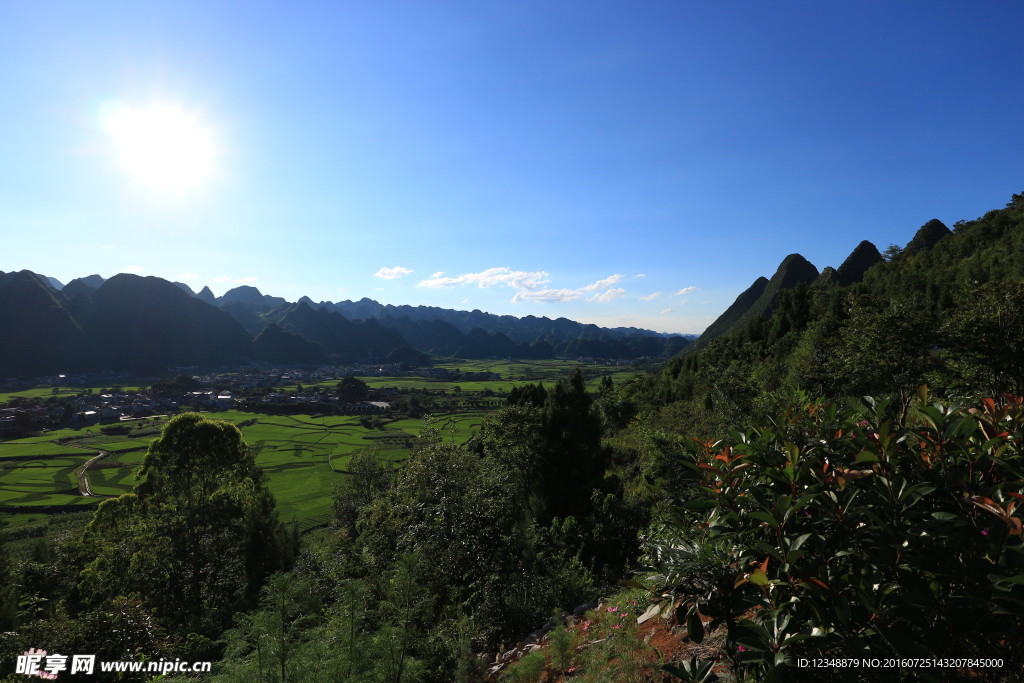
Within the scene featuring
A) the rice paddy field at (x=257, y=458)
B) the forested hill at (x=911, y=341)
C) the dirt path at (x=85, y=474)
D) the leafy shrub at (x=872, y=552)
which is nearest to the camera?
the leafy shrub at (x=872, y=552)

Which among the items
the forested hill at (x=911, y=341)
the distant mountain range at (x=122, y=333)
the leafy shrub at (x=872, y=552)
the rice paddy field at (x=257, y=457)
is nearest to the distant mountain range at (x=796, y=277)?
the forested hill at (x=911, y=341)

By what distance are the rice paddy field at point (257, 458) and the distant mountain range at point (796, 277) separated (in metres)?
66.0

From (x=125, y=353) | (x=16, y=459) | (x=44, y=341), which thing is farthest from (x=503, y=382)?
(x=44, y=341)

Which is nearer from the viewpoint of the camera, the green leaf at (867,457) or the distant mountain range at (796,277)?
the green leaf at (867,457)

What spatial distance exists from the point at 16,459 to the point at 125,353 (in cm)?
10560

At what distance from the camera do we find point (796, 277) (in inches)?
4811

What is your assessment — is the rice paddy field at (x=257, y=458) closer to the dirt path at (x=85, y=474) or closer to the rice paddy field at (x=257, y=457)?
the rice paddy field at (x=257, y=457)

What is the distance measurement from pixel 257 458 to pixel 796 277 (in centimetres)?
13820

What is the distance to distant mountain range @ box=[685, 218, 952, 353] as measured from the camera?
7794cm

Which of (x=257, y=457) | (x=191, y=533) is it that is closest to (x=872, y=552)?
(x=191, y=533)

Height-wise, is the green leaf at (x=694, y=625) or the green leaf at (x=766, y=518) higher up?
the green leaf at (x=766, y=518)

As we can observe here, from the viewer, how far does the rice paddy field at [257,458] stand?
3699cm

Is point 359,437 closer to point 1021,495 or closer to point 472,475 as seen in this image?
point 472,475

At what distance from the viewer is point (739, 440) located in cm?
260
